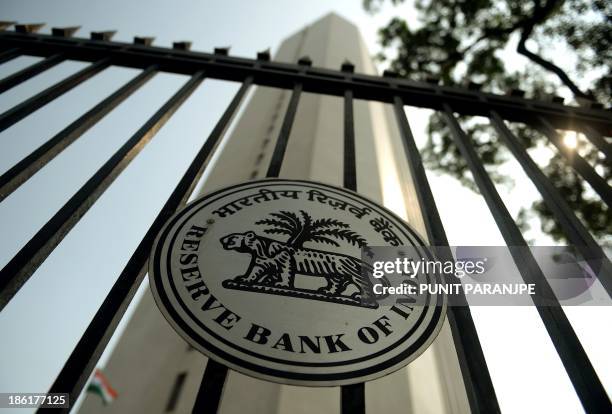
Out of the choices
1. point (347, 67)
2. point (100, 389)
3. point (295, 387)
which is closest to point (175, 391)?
point (100, 389)

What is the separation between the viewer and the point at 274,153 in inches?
76.2

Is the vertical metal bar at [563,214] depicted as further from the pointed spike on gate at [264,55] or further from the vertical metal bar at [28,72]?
the vertical metal bar at [28,72]

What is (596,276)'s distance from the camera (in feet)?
5.27

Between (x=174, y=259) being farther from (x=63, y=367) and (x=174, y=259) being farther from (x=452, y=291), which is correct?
(x=452, y=291)

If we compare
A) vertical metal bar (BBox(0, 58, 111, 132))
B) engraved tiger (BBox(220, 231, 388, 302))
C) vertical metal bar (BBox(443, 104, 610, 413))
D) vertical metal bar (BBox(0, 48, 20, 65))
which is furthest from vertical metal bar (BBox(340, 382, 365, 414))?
vertical metal bar (BBox(0, 48, 20, 65))

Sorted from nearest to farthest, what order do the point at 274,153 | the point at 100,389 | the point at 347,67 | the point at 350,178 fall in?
the point at 350,178 < the point at 274,153 < the point at 347,67 < the point at 100,389

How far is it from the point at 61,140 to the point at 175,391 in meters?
9.35

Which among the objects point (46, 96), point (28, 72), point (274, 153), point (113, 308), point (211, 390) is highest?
point (28, 72)

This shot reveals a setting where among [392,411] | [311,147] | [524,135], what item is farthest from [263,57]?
[311,147]

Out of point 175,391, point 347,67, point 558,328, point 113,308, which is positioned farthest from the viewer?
point 175,391

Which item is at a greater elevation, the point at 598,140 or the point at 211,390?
the point at 598,140

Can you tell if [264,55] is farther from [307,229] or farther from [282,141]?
[307,229]

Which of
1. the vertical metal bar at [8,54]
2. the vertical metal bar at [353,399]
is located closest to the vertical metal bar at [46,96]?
the vertical metal bar at [8,54]

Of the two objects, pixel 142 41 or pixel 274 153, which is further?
pixel 142 41
